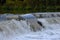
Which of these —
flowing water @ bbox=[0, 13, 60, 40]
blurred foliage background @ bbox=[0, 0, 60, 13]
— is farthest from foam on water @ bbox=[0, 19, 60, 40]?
blurred foliage background @ bbox=[0, 0, 60, 13]

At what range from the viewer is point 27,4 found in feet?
69.7

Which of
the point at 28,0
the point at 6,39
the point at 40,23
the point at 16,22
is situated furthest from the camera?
the point at 28,0

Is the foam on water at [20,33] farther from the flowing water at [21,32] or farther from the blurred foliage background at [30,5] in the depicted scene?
the blurred foliage background at [30,5]

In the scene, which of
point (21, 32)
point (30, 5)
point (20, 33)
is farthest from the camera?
point (30, 5)

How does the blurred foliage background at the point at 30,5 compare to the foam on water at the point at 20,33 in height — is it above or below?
below

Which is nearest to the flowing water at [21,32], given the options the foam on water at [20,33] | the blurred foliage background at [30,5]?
the foam on water at [20,33]

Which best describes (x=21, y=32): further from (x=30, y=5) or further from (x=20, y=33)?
(x=30, y=5)

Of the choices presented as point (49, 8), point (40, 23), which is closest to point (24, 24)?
point (40, 23)

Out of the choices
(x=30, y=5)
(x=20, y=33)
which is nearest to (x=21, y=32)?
(x=20, y=33)

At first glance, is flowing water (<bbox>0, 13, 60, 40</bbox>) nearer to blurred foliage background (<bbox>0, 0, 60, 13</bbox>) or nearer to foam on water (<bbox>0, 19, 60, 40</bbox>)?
foam on water (<bbox>0, 19, 60, 40</bbox>)

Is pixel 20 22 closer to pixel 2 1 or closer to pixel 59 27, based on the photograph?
pixel 59 27

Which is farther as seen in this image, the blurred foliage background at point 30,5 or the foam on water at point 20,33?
the blurred foliage background at point 30,5

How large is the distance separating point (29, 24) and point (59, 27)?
1987 mm

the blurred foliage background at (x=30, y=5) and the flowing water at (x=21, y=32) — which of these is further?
the blurred foliage background at (x=30, y=5)
